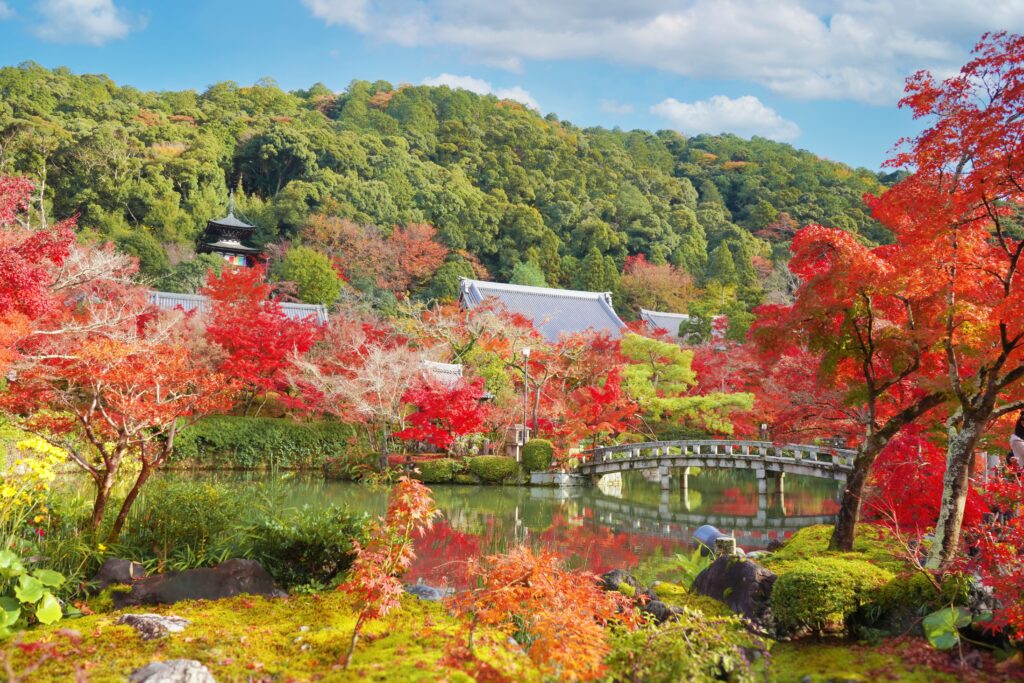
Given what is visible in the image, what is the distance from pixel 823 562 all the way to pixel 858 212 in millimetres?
34258

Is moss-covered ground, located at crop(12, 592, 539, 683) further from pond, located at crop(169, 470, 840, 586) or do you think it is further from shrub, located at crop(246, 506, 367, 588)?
pond, located at crop(169, 470, 840, 586)

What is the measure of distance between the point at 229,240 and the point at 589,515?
69.8 ft

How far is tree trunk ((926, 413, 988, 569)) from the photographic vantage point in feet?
18.2

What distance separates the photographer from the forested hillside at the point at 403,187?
28781mm

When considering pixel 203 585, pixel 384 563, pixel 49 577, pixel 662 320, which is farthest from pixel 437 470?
pixel 662 320

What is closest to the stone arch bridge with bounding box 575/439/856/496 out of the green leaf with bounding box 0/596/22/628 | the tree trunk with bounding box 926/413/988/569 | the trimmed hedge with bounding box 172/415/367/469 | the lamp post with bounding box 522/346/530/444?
the lamp post with bounding box 522/346/530/444

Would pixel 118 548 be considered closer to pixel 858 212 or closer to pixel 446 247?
pixel 446 247

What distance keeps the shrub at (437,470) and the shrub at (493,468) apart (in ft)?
1.54

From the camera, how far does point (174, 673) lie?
3896 mm

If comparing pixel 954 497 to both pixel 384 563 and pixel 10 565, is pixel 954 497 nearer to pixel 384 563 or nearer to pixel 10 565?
pixel 384 563

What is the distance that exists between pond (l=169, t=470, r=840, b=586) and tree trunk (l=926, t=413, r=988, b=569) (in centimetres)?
389

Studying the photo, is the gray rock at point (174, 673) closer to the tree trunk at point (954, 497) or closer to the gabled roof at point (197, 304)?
the tree trunk at point (954, 497)

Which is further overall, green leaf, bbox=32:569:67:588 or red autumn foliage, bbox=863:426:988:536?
red autumn foliage, bbox=863:426:988:536

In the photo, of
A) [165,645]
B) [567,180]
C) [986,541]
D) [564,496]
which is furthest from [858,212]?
[165,645]
